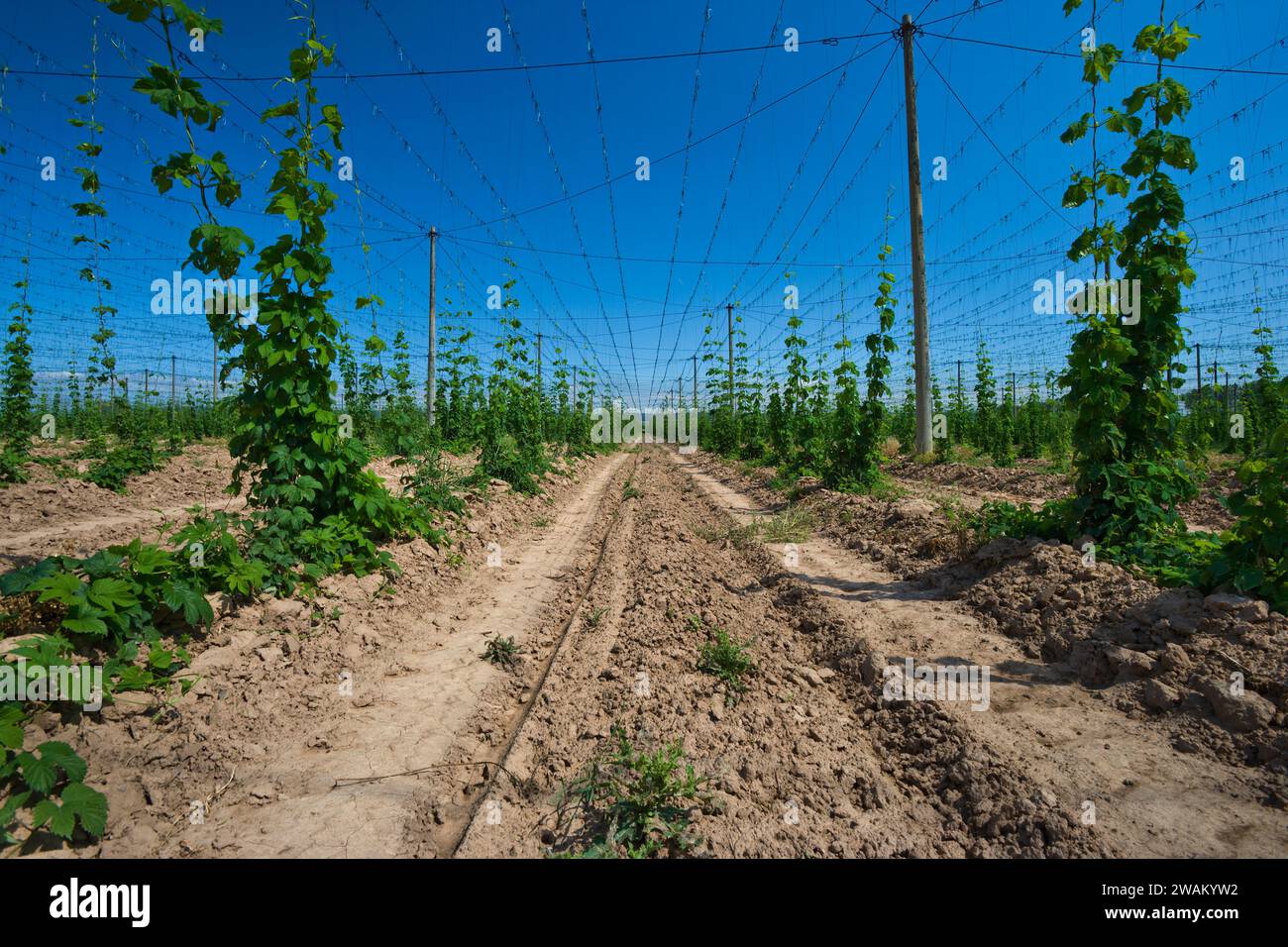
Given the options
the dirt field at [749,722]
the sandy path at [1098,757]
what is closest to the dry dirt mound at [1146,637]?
the dirt field at [749,722]

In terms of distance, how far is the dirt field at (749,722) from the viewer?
230 centimetres

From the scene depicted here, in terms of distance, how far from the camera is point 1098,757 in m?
2.67

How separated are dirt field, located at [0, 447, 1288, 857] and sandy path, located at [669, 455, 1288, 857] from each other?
1cm

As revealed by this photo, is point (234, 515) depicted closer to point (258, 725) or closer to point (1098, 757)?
point (258, 725)

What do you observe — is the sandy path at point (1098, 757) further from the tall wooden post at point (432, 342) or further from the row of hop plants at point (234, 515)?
the tall wooden post at point (432, 342)

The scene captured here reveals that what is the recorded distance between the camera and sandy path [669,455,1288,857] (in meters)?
2.16

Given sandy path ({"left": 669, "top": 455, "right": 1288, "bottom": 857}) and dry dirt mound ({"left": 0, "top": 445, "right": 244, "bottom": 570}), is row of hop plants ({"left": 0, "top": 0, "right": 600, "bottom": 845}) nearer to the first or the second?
dry dirt mound ({"left": 0, "top": 445, "right": 244, "bottom": 570})

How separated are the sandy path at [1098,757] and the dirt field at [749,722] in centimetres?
1

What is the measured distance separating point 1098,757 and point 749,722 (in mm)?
1619

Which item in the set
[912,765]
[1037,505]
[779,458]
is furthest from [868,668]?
[779,458]
